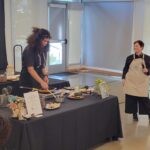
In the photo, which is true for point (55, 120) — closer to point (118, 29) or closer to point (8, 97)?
point (8, 97)

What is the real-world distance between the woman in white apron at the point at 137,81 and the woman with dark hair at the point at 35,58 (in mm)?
1415

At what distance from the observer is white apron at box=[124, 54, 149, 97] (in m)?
4.37

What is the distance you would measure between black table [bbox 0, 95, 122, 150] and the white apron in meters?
0.90

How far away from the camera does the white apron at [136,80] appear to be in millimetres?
4367

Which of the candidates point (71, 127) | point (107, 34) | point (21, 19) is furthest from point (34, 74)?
point (107, 34)

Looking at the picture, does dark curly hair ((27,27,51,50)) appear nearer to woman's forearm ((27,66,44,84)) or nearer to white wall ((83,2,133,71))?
woman's forearm ((27,66,44,84))

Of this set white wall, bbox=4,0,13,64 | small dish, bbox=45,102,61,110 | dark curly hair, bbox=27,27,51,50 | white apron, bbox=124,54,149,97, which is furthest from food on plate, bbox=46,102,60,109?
white wall, bbox=4,0,13,64

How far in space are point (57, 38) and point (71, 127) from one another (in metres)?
5.80

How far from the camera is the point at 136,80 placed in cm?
444

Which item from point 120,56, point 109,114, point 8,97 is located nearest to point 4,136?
point 8,97

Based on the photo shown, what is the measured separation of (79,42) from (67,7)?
1.24 metres

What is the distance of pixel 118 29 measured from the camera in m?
8.66

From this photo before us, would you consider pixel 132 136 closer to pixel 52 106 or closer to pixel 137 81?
pixel 137 81

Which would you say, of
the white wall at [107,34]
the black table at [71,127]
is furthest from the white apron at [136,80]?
the white wall at [107,34]
